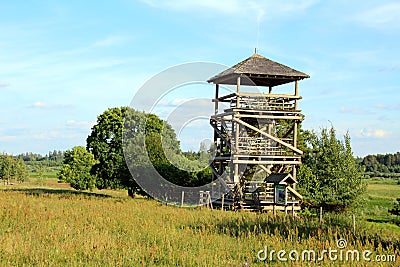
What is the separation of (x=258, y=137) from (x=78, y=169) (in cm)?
2929

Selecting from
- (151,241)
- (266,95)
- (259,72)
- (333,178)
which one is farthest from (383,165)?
(151,241)

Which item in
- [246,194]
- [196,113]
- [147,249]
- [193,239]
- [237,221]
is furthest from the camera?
[246,194]

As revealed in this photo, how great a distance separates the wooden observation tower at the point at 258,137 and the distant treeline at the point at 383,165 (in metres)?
94.5

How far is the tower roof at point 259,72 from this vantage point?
30.2 m

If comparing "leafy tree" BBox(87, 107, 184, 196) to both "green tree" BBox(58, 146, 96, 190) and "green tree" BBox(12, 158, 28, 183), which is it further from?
"green tree" BBox(12, 158, 28, 183)

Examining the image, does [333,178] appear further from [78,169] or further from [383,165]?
[383,165]

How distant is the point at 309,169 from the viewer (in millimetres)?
38844

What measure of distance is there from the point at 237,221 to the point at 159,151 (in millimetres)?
16462

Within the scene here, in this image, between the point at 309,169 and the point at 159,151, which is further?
the point at 309,169

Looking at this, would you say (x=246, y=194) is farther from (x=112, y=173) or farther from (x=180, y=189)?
(x=112, y=173)

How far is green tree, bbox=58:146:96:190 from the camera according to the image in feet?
166

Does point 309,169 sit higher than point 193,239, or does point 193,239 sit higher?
point 309,169

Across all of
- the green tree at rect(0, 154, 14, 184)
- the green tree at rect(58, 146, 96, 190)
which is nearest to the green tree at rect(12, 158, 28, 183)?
the green tree at rect(0, 154, 14, 184)

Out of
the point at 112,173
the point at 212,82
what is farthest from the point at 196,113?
the point at 112,173
